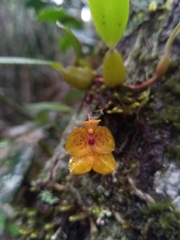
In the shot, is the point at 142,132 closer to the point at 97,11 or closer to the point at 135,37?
Answer: the point at 97,11

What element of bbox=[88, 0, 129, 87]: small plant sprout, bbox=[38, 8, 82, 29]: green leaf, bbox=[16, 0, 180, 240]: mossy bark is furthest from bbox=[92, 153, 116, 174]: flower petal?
bbox=[38, 8, 82, 29]: green leaf

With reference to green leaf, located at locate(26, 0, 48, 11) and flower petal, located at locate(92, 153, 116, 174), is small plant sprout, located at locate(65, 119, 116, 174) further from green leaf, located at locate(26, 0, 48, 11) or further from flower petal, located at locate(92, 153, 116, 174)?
green leaf, located at locate(26, 0, 48, 11)

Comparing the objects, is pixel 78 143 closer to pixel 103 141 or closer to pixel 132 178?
pixel 103 141

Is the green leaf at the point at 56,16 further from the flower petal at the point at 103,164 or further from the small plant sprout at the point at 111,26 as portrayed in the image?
the flower petal at the point at 103,164

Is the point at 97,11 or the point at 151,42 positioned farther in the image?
the point at 151,42

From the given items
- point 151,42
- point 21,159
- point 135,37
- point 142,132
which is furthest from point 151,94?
point 21,159

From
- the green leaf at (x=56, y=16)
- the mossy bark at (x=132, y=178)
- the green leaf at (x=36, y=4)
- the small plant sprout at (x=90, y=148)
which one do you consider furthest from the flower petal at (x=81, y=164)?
the green leaf at (x=36, y=4)
